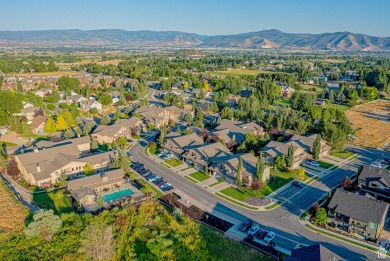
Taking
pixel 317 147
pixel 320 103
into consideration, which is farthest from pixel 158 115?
pixel 320 103

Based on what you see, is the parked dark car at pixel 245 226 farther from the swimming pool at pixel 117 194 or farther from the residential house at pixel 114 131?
the residential house at pixel 114 131

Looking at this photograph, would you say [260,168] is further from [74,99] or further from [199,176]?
[74,99]

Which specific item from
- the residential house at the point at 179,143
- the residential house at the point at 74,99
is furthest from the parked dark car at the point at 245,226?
the residential house at the point at 74,99

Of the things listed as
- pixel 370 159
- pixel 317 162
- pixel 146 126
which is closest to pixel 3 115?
pixel 146 126

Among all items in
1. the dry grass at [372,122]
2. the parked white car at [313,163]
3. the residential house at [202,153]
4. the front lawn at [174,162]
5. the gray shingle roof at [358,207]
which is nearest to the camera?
the gray shingle roof at [358,207]

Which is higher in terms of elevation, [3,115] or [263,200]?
[3,115]

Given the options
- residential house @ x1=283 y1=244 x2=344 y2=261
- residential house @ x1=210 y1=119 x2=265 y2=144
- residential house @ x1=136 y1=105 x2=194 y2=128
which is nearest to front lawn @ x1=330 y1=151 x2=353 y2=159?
residential house @ x1=210 y1=119 x2=265 y2=144

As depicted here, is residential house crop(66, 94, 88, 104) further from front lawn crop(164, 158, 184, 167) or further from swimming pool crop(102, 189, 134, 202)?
swimming pool crop(102, 189, 134, 202)

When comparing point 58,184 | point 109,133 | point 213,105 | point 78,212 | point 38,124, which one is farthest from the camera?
point 213,105

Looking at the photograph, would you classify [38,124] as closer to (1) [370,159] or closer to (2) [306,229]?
(2) [306,229]
